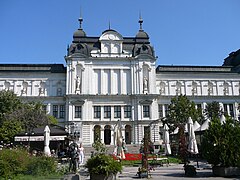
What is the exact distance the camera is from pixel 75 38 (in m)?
51.5

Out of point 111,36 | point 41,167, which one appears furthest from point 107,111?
point 41,167

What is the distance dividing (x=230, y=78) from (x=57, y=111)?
35888 mm

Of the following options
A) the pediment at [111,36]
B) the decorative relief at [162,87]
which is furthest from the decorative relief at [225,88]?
the pediment at [111,36]

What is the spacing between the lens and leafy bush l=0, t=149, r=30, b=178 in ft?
40.6

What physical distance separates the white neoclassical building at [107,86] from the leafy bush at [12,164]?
102ft

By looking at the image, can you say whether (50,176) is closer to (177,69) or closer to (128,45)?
(128,45)

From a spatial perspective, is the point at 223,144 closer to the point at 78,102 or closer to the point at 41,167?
the point at 41,167

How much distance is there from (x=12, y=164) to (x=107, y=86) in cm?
3629

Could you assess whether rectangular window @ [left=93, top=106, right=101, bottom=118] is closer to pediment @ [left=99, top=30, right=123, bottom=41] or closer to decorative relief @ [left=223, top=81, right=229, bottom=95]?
pediment @ [left=99, top=30, right=123, bottom=41]

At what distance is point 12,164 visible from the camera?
1321cm

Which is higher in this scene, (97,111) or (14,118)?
(97,111)

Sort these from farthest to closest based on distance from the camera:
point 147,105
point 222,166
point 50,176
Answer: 1. point 147,105
2. point 222,166
3. point 50,176

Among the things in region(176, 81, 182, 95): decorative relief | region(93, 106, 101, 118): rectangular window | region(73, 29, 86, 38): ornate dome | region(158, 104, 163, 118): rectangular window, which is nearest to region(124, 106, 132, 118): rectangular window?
region(93, 106, 101, 118): rectangular window

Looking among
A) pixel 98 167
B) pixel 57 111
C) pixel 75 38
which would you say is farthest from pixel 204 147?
pixel 75 38
